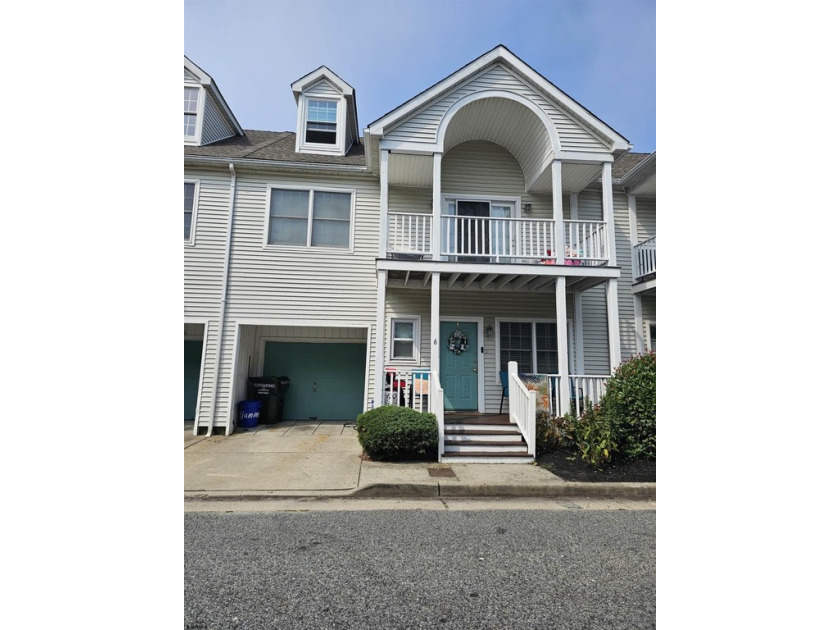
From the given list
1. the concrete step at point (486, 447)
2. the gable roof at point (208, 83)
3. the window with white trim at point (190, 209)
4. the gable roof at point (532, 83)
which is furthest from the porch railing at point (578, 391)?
the gable roof at point (208, 83)

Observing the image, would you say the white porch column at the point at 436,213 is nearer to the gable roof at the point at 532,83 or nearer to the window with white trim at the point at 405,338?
the gable roof at the point at 532,83

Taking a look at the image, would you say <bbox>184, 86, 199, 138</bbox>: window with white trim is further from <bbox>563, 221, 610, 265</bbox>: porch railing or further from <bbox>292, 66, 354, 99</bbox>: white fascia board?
<bbox>563, 221, 610, 265</bbox>: porch railing

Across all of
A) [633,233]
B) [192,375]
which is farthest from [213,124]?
[633,233]

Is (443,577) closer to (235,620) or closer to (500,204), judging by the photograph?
(235,620)

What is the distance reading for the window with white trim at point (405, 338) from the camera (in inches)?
328

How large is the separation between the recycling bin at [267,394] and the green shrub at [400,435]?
148 inches

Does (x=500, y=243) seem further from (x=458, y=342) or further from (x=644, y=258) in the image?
(x=644, y=258)

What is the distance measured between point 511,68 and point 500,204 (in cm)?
255

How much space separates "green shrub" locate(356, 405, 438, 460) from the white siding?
306 inches

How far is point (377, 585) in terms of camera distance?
2.30 metres

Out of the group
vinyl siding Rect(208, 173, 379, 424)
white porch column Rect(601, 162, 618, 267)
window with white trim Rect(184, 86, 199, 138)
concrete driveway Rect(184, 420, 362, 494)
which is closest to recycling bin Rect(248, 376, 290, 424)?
concrete driveway Rect(184, 420, 362, 494)
